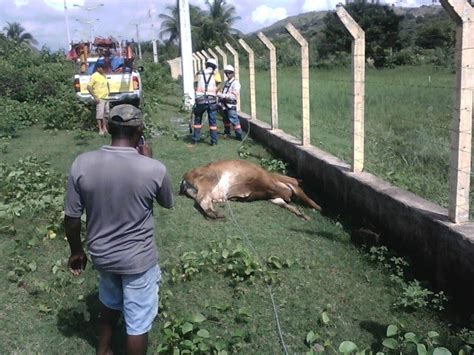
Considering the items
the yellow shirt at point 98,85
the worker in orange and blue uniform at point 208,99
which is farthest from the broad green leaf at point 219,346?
the yellow shirt at point 98,85

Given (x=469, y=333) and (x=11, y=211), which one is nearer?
(x=469, y=333)

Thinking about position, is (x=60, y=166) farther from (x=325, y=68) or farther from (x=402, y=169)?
(x=325, y=68)

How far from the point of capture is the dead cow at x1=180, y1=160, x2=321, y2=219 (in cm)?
651

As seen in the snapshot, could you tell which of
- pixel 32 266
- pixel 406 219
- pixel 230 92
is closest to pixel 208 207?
pixel 32 266

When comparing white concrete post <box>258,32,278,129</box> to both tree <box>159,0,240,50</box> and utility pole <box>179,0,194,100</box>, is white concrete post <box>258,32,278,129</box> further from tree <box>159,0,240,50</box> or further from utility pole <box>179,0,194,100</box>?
tree <box>159,0,240,50</box>

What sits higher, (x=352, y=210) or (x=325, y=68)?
(x=325, y=68)

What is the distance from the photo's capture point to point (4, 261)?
5.14 meters

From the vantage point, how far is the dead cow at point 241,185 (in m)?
6.51

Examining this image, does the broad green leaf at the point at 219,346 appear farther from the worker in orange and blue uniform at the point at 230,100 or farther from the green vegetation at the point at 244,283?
the worker in orange and blue uniform at the point at 230,100

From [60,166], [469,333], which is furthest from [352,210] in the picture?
[60,166]

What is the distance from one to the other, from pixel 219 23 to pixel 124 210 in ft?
180

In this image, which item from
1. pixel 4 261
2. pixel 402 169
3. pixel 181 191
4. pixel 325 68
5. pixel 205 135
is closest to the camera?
pixel 4 261

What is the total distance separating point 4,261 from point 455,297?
397 cm

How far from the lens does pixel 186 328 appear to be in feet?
11.8
